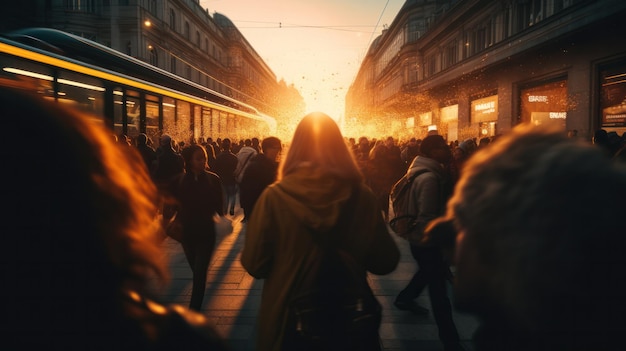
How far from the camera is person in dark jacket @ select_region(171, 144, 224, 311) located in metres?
4.52

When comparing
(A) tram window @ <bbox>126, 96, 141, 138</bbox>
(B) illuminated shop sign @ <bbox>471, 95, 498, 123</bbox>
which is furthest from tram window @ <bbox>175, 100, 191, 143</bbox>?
(B) illuminated shop sign @ <bbox>471, 95, 498, 123</bbox>

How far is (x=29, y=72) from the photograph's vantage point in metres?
7.32

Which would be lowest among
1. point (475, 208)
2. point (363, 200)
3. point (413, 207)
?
point (413, 207)

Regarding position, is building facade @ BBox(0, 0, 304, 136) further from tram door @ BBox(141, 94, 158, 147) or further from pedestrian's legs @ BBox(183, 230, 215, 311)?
pedestrian's legs @ BBox(183, 230, 215, 311)

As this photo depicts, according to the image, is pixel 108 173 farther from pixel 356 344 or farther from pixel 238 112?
pixel 238 112

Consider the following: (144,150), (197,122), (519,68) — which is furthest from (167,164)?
(519,68)

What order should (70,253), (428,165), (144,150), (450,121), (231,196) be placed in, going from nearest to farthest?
(70,253), (428,165), (144,150), (231,196), (450,121)

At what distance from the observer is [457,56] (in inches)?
1272

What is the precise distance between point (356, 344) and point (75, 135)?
5.15 ft

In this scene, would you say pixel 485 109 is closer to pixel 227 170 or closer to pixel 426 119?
pixel 426 119

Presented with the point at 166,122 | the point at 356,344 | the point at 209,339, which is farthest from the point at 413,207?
the point at 166,122

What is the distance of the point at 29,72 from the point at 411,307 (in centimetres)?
697

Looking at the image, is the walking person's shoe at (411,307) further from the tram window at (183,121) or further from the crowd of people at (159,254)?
the tram window at (183,121)

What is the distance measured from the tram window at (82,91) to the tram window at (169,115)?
3.00 m
